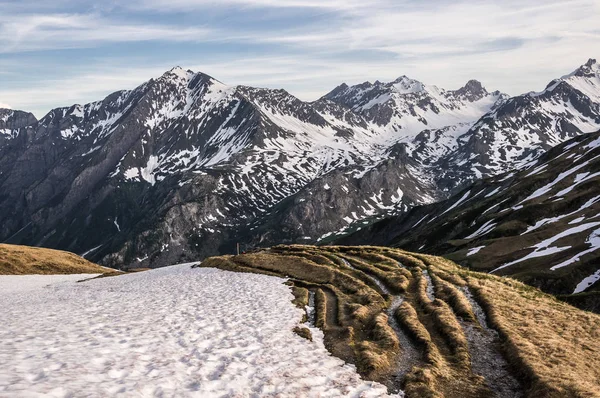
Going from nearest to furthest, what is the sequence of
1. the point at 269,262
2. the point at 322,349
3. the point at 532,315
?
1. the point at 322,349
2. the point at 532,315
3. the point at 269,262

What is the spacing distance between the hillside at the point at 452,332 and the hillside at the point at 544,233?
624 inches

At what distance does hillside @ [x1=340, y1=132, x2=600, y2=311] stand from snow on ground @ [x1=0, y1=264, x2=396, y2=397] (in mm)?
34633

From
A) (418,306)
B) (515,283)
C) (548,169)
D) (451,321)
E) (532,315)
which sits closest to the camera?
(451,321)

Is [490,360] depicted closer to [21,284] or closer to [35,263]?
[21,284]

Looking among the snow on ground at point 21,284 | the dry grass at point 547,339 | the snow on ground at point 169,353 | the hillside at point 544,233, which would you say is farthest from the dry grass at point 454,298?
the snow on ground at point 21,284

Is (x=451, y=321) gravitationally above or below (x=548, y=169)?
below

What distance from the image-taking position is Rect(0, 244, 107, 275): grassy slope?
311 ft

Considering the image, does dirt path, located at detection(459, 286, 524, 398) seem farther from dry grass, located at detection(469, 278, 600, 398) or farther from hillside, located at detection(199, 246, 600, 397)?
dry grass, located at detection(469, 278, 600, 398)

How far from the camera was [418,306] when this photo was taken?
3262 cm

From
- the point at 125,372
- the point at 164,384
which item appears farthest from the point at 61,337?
the point at 164,384

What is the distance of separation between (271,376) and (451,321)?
45.7 feet

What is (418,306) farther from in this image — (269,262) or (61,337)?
(269,262)

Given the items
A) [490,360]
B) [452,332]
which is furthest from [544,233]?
[490,360]

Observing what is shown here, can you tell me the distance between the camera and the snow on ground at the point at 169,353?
667 inches
